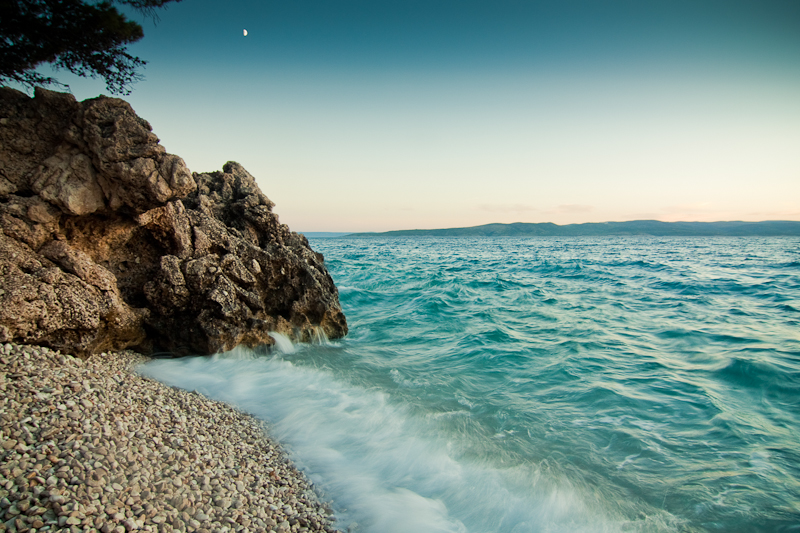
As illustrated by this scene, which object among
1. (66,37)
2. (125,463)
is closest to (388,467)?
(125,463)

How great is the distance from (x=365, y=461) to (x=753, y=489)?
5065 millimetres

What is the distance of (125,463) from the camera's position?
3.67 meters

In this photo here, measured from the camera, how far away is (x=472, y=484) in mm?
4934

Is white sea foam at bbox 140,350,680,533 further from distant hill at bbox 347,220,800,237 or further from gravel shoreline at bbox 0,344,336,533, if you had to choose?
distant hill at bbox 347,220,800,237

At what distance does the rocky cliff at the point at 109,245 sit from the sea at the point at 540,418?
100cm

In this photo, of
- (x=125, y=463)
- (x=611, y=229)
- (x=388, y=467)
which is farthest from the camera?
(x=611, y=229)

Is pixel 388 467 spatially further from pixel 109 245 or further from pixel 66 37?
pixel 66 37

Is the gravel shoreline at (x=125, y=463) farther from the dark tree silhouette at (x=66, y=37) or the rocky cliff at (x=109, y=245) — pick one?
the dark tree silhouette at (x=66, y=37)

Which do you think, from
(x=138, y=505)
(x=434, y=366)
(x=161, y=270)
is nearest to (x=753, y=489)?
(x=434, y=366)

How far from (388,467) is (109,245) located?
673 cm

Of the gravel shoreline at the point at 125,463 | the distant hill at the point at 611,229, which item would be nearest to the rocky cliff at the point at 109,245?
the gravel shoreline at the point at 125,463

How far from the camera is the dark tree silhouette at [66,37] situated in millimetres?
6773

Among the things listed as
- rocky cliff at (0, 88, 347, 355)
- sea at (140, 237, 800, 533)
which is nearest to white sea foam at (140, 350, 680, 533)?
sea at (140, 237, 800, 533)

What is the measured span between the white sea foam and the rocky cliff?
1.02 metres
